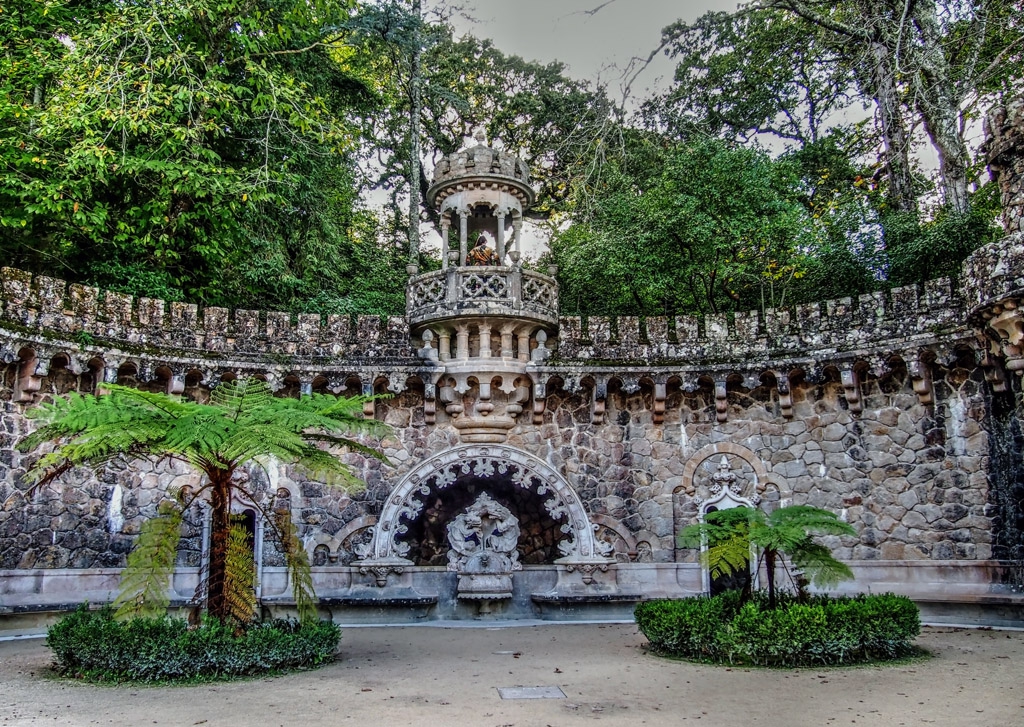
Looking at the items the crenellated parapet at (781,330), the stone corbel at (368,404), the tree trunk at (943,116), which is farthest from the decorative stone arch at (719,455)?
the tree trunk at (943,116)

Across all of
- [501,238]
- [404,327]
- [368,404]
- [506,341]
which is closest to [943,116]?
[501,238]

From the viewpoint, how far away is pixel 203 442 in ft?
24.1

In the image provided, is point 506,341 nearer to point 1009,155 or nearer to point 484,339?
point 484,339

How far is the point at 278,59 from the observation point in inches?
623

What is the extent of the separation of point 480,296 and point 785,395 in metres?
4.97

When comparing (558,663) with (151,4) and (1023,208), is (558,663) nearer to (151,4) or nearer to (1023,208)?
(1023,208)

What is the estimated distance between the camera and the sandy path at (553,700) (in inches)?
228

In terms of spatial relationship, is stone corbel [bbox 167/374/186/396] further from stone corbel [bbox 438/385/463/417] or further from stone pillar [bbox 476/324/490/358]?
stone pillar [bbox 476/324/490/358]

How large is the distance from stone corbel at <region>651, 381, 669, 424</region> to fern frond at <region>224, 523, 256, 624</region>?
7055mm

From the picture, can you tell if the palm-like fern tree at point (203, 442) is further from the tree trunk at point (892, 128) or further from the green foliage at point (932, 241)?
the tree trunk at point (892, 128)

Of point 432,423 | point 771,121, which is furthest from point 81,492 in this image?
point 771,121

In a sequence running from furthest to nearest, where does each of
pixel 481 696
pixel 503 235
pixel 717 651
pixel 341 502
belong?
pixel 503 235 < pixel 341 502 < pixel 717 651 < pixel 481 696

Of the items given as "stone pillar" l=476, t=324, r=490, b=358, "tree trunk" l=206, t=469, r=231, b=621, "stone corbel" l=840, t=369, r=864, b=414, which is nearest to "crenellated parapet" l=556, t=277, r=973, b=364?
"stone corbel" l=840, t=369, r=864, b=414

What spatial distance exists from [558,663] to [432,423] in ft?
17.9
